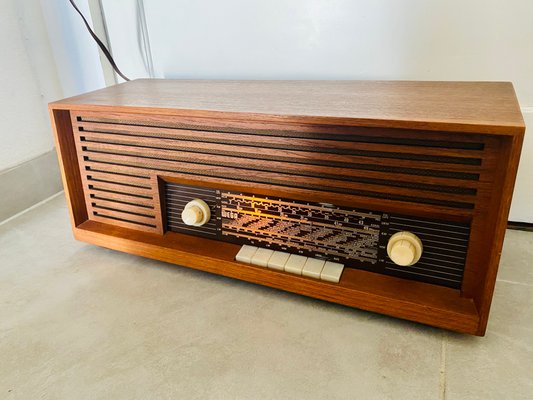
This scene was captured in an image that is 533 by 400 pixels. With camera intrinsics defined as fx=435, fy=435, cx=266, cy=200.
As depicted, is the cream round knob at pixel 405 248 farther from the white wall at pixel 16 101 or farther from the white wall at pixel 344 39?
the white wall at pixel 16 101

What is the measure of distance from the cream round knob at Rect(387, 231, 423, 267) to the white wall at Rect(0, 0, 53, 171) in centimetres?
101

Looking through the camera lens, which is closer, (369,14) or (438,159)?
(438,159)

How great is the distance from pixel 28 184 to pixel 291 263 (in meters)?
0.84

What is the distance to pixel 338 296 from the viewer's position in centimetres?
75

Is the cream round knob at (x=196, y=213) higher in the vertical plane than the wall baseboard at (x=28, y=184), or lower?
higher

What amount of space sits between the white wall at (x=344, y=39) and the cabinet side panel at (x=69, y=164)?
38cm

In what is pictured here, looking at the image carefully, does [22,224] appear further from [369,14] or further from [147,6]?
[369,14]

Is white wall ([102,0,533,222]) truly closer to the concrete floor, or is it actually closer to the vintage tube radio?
the vintage tube radio

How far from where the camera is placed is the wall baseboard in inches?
45.1

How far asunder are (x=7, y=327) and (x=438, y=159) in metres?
0.77

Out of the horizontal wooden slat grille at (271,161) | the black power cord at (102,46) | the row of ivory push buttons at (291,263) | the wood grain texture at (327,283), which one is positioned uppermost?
the black power cord at (102,46)

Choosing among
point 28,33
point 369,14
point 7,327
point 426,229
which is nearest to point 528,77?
point 369,14

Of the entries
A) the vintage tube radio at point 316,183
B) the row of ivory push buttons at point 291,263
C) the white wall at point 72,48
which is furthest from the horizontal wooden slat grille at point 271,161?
the white wall at point 72,48

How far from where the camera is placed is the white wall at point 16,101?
112 cm
